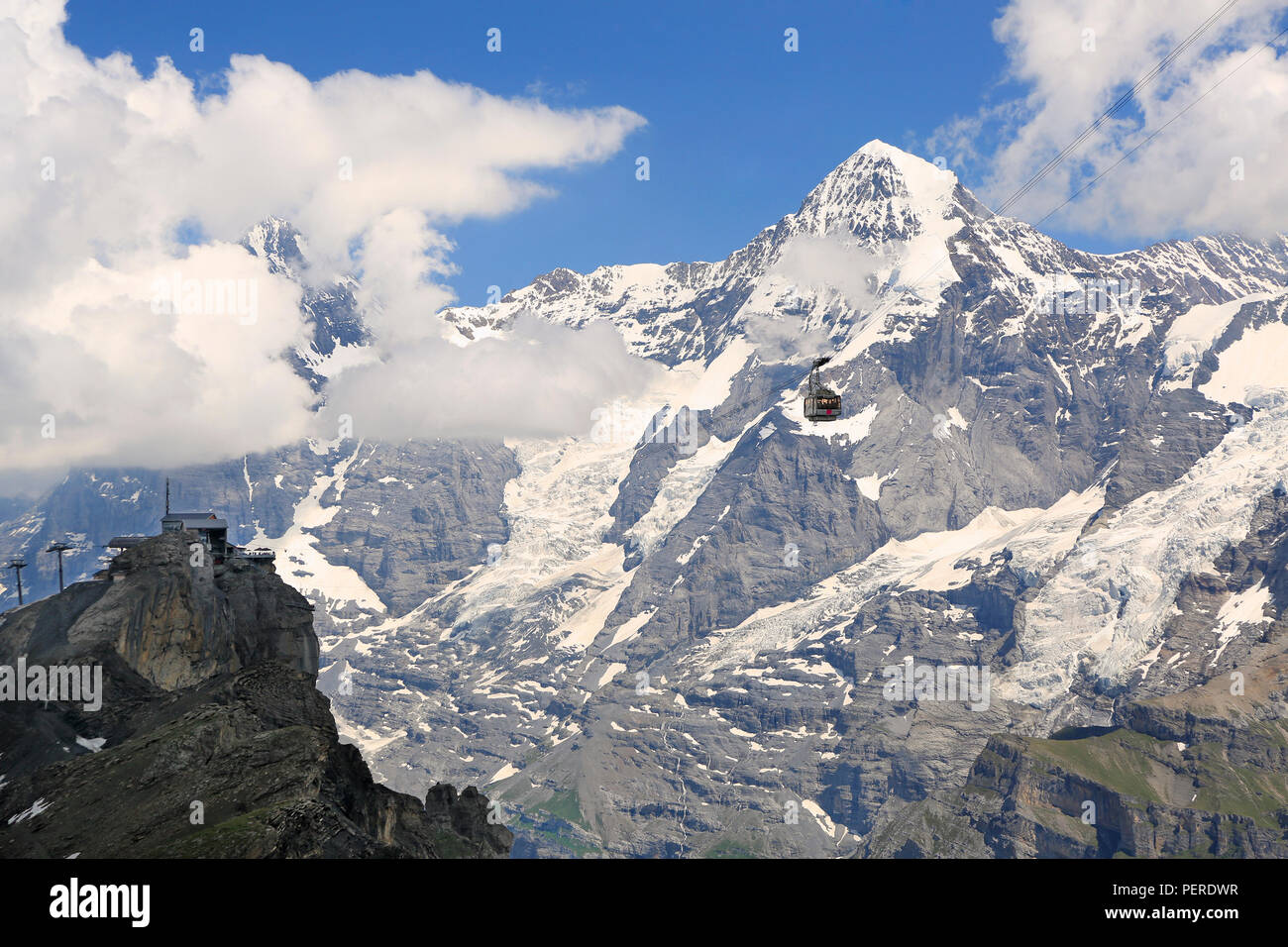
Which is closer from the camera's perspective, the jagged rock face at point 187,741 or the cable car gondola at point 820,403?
the jagged rock face at point 187,741

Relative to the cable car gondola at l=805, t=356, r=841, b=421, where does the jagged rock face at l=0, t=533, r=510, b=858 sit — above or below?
below

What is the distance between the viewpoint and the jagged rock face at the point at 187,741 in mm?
82375

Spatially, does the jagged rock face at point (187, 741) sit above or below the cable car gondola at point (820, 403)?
below

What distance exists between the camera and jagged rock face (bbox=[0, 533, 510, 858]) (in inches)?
3243

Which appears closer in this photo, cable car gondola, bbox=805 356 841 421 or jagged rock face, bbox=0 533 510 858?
jagged rock face, bbox=0 533 510 858

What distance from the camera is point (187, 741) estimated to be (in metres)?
92.3

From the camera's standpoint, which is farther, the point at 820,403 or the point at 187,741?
the point at 820,403

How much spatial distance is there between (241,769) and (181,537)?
249 feet

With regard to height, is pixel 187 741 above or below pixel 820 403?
below

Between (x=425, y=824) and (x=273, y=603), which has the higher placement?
(x=273, y=603)
